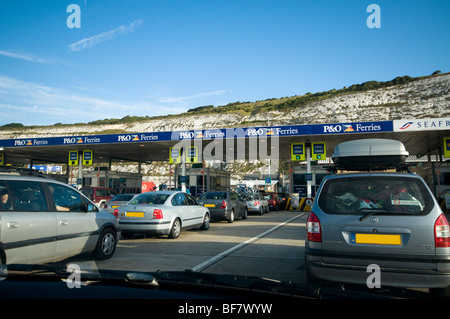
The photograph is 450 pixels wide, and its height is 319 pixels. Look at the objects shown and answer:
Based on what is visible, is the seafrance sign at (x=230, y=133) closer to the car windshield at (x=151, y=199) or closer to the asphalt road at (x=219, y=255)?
the asphalt road at (x=219, y=255)

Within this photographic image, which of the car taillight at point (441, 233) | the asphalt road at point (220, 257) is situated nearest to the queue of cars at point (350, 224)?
the car taillight at point (441, 233)

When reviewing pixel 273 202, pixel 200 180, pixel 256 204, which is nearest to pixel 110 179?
pixel 200 180

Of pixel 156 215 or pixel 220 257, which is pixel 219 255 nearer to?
pixel 220 257

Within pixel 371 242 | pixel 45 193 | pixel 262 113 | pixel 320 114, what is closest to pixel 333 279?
pixel 371 242

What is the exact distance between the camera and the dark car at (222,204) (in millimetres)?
13984

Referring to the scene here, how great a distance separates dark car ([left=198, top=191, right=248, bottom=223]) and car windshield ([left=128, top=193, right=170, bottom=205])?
466 cm

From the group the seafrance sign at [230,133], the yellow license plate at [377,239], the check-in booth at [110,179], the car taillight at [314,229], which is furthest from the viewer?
the check-in booth at [110,179]

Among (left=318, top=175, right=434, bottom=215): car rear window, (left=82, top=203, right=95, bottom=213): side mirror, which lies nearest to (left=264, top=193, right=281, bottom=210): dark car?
(left=82, top=203, right=95, bottom=213): side mirror

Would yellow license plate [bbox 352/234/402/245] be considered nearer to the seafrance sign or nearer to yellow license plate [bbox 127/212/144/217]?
yellow license plate [bbox 127/212/144/217]

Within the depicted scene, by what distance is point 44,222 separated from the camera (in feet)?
16.2

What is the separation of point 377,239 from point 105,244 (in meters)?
4.91

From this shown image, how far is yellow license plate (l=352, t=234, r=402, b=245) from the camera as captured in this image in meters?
3.67

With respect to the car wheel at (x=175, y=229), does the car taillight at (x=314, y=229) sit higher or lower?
higher

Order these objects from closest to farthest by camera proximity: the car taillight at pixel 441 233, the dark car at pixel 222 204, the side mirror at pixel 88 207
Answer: the car taillight at pixel 441 233 < the side mirror at pixel 88 207 < the dark car at pixel 222 204
